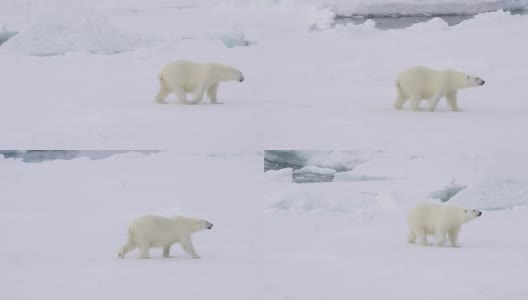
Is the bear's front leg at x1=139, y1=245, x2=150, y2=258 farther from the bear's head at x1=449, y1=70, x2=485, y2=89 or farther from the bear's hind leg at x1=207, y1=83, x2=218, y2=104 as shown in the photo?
the bear's head at x1=449, y1=70, x2=485, y2=89

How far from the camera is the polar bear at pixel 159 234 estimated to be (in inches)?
116

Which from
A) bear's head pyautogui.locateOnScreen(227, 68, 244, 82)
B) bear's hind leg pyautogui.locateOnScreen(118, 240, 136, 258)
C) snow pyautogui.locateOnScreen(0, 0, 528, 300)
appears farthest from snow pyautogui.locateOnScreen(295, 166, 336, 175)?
bear's hind leg pyautogui.locateOnScreen(118, 240, 136, 258)

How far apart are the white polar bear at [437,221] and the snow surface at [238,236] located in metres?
0.05

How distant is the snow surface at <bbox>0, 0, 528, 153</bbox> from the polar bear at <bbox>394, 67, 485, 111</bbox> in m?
0.05

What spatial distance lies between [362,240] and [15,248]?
1116mm

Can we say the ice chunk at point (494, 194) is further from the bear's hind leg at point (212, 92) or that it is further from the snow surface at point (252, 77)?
the bear's hind leg at point (212, 92)

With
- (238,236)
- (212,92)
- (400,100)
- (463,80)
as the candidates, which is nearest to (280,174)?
(238,236)

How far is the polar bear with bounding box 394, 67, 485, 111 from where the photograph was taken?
10.6ft

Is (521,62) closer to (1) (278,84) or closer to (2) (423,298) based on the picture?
(1) (278,84)

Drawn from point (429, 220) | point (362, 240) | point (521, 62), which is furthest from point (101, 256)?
point (521, 62)

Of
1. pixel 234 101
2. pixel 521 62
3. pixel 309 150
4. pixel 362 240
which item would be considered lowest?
pixel 362 240

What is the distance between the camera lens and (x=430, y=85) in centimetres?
329

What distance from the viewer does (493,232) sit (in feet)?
10.7

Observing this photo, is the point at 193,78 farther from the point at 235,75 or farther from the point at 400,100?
the point at 400,100
